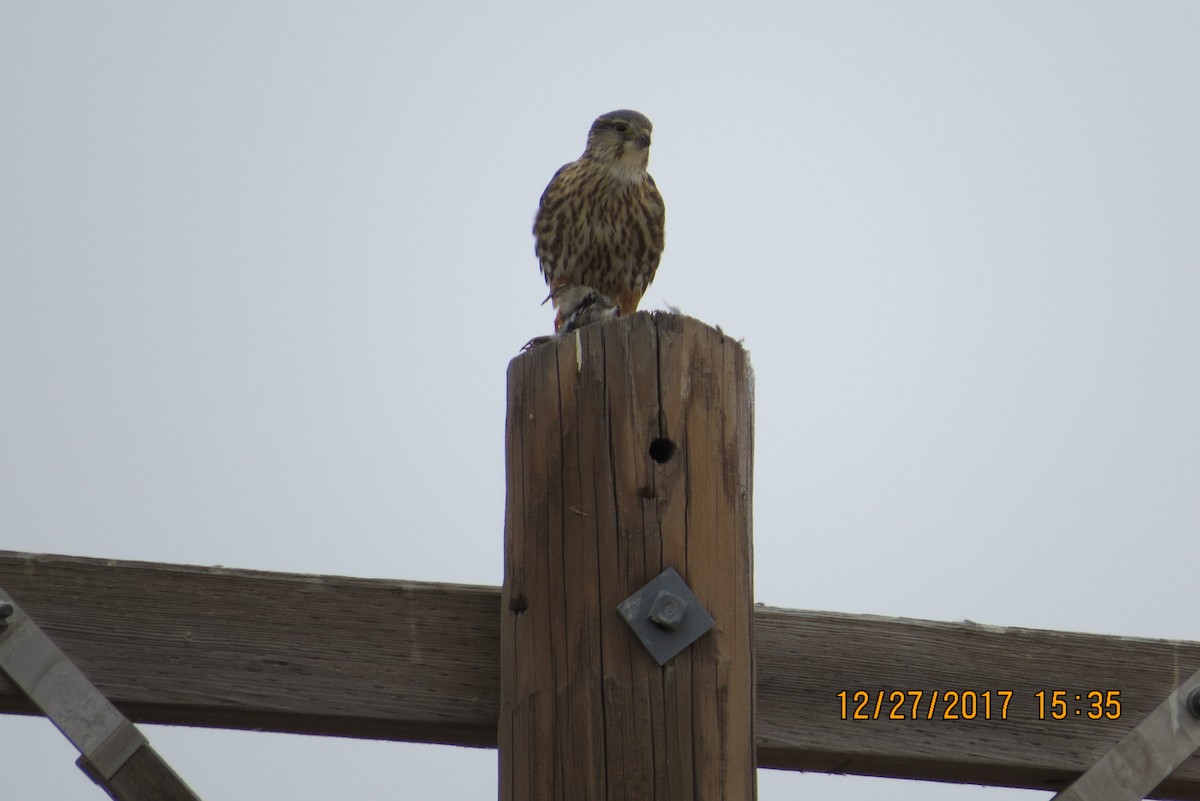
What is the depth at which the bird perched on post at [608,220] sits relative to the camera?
4930 millimetres

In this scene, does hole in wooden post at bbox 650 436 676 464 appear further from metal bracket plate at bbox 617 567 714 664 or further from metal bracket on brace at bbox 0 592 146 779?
metal bracket on brace at bbox 0 592 146 779

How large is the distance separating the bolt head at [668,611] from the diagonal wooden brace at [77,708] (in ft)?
1.99

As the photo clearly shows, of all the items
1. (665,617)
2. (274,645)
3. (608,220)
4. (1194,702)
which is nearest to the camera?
(665,617)

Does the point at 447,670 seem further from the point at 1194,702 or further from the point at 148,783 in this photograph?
the point at 1194,702

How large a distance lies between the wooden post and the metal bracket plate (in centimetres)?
1

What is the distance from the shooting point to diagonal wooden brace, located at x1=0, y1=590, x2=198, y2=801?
1.69m

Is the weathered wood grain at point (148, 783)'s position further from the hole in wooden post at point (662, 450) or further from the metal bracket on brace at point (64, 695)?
the hole in wooden post at point (662, 450)

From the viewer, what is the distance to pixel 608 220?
4953mm

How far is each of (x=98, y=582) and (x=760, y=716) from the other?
935 mm

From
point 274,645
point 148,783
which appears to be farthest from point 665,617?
point 148,783

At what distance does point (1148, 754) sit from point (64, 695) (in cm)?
146

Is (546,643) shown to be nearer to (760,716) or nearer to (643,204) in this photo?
(760,716)

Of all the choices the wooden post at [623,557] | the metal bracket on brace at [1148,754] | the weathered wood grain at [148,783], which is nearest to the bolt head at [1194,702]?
the metal bracket on brace at [1148,754]

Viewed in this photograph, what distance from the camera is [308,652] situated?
1.88 m
